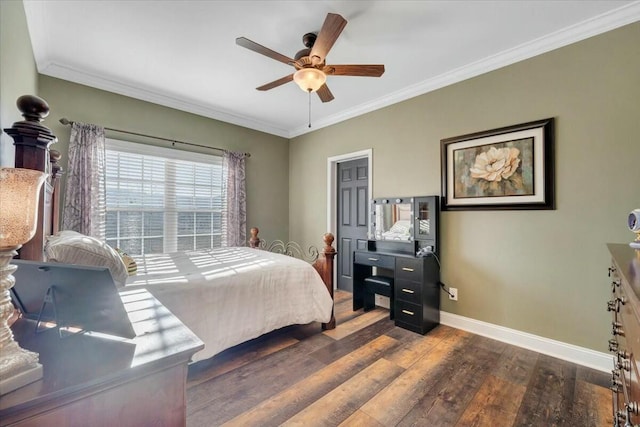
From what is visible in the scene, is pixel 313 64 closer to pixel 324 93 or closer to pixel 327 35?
pixel 327 35

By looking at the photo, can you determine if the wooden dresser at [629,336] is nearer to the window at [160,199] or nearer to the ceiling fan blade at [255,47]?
the ceiling fan blade at [255,47]

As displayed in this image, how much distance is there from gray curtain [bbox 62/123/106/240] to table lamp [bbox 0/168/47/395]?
2862 mm

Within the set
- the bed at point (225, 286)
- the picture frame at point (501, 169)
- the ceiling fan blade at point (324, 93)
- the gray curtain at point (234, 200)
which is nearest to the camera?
the bed at point (225, 286)

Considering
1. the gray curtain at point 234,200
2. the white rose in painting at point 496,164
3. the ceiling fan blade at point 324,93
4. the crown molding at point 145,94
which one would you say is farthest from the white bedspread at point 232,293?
the crown molding at point 145,94

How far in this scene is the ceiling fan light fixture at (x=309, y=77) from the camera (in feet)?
7.11

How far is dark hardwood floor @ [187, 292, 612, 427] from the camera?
1657 millimetres

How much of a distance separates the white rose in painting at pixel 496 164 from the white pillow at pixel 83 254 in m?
3.11

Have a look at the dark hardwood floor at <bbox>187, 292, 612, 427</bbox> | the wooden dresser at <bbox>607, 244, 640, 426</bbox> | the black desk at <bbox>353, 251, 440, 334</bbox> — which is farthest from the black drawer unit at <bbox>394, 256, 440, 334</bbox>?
the wooden dresser at <bbox>607, 244, 640, 426</bbox>

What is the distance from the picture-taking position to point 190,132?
153 inches

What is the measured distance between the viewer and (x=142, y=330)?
918 millimetres

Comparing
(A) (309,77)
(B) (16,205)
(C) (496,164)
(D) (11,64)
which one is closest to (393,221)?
(C) (496,164)

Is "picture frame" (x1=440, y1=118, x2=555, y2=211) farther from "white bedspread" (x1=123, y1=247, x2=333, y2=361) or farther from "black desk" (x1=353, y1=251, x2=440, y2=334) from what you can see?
"white bedspread" (x1=123, y1=247, x2=333, y2=361)

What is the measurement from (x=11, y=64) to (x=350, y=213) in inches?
142

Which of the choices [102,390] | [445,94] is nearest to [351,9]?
[445,94]
